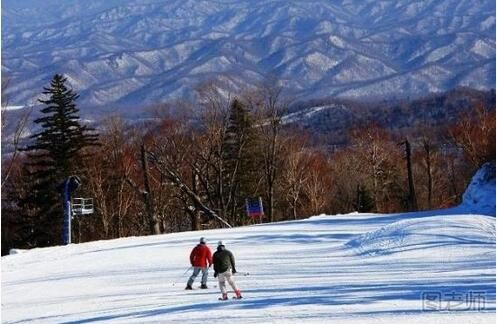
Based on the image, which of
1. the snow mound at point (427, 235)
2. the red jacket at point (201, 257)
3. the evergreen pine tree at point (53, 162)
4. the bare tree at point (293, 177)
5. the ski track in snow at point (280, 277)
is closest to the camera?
the ski track in snow at point (280, 277)

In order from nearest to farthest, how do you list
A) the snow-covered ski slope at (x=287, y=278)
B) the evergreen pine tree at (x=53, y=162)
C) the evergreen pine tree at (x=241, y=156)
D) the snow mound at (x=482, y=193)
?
the snow-covered ski slope at (x=287, y=278)
the snow mound at (x=482, y=193)
the evergreen pine tree at (x=53, y=162)
the evergreen pine tree at (x=241, y=156)

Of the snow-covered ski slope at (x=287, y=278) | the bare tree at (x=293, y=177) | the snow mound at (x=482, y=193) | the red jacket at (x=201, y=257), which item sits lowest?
the snow-covered ski slope at (x=287, y=278)

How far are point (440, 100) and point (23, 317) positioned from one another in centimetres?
18280

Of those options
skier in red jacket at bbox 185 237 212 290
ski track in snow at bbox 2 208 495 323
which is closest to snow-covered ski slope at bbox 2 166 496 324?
ski track in snow at bbox 2 208 495 323

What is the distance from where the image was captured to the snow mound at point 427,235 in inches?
996

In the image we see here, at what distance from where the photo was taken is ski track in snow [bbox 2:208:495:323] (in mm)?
15428

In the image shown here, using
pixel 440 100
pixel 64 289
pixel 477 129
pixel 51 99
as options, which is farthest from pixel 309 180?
pixel 440 100

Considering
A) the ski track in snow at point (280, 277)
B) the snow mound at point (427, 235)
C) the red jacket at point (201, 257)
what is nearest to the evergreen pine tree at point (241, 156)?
the ski track in snow at point (280, 277)

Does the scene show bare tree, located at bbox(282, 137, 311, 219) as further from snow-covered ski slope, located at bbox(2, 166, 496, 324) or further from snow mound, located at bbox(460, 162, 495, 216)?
snow-covered ski slope, located at bbox(2, 166, 496, 324)

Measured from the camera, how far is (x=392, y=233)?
1118 inches

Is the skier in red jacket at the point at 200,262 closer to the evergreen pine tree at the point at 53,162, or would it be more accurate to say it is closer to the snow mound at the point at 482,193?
the snow mound at the point at 482,193

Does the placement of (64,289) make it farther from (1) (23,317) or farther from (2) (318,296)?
(2) (318,296)

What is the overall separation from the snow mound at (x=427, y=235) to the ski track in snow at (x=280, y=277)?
0.04 m

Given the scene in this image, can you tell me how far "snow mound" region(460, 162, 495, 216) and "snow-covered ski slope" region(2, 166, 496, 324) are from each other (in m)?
4.99
